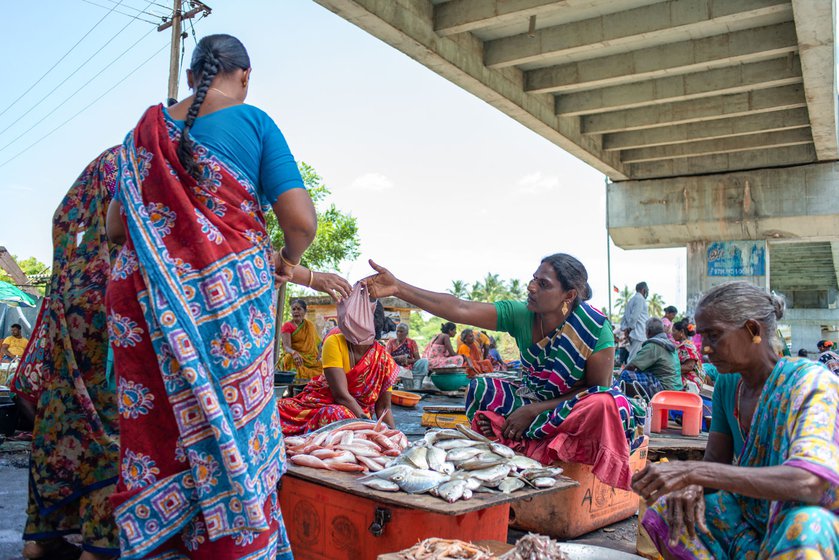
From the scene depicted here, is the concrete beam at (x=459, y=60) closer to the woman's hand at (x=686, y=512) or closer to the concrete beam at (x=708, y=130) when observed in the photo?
the concrete beam at (x=708, y=130)

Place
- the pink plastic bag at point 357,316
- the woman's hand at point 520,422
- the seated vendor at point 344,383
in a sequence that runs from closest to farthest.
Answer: the woman's hand at point 520,422, the pink plastic bag at point 357,316, the seated vendor at point 344,383

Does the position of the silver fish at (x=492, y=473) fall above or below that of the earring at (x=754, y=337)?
below

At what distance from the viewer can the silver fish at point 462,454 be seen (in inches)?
129

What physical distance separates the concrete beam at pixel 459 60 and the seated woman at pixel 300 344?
3.72 m

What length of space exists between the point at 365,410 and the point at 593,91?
8365mm

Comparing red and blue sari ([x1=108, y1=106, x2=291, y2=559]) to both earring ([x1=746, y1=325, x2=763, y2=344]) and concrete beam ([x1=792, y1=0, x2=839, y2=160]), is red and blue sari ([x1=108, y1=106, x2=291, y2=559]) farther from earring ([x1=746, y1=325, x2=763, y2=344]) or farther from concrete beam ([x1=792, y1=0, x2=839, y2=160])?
concrete beam ([x1=792, y1=0, x2=839, y2=160])

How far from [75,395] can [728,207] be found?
48.8 feet

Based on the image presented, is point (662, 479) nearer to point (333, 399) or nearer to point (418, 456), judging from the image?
point (418, 456)

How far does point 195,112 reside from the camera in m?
2.29

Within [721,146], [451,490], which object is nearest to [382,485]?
[451,490]

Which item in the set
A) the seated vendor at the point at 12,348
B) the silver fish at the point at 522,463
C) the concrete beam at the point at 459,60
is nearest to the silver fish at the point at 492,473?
the silver fish at the point at 522,463

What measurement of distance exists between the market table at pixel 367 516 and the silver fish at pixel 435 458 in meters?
0.28

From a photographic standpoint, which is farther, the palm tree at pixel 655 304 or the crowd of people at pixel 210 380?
the palm tree at pixel 655 304

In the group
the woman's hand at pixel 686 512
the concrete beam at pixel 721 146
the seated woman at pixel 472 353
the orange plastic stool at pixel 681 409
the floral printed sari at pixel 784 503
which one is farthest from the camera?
the seated woman at pixel 472 353
